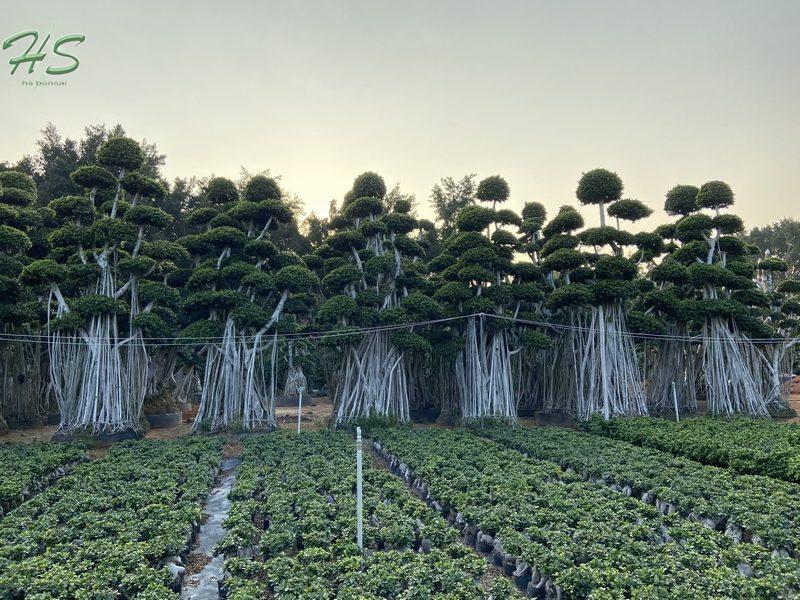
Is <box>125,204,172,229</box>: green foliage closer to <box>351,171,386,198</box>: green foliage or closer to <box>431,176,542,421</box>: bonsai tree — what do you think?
<box>351,171,386,198</box>: green foliage

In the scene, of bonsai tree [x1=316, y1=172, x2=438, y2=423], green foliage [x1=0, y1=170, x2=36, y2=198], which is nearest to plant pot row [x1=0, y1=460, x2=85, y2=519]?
bonsai tree [x1=316, y1=172, x2=438, y2=423]

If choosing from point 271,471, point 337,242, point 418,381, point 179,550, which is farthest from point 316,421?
point 179,550

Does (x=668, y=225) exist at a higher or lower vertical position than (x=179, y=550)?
higher

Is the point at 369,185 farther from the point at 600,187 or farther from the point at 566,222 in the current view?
the point at 600,187

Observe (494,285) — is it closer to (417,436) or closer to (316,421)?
(417,436)

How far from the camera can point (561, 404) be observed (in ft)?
69.7

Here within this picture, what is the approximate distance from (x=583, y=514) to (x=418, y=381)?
15730mm

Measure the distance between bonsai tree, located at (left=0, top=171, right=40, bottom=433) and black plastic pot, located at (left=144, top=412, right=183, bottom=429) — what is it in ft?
13.3

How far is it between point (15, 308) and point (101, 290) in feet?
8.05

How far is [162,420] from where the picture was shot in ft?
68.5

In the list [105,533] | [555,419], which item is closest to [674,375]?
[555,419]

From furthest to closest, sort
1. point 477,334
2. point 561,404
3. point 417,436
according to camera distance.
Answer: point 561,404 < point 477,334 < point 417,436

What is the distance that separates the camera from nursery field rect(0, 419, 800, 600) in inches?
205

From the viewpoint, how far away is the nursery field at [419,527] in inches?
205
